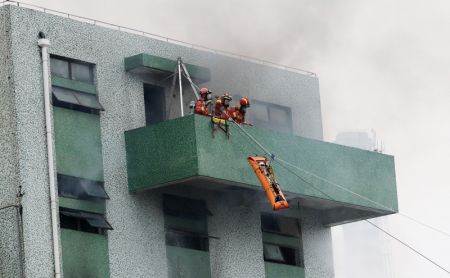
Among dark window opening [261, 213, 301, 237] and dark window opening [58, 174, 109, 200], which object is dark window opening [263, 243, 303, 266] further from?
dark window opening [58, 174, 109, 200]

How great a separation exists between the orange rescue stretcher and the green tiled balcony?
684mm

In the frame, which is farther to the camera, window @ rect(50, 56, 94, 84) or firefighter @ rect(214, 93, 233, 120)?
firefighter @ rect(214, 93, 233, 120)

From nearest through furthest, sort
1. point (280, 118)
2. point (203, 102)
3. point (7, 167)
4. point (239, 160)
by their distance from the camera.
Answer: point (7, 167), point (239, 160), point (203, 102), point (280, 118)

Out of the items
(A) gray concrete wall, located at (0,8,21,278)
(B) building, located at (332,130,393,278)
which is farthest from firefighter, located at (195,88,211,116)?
(B) building, located at (332,130,393,278)

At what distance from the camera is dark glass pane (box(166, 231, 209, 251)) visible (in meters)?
46.8

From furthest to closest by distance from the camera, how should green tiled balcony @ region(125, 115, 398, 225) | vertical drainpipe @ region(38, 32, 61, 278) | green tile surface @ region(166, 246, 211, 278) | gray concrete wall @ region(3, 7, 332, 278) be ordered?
green tile surface @ region(166, 246, 211, 278), green tiled balcony @ region(125, 115, 398, 225), gray concrete wall @ region(3, 7, 332, 278), vertical drainpipe @ region(38, 32, 61, 278)

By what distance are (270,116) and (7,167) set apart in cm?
1169

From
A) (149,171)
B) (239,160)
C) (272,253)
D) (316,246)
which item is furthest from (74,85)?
(316,246)

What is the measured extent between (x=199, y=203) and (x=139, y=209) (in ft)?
8.03

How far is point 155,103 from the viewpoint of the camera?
159 ft

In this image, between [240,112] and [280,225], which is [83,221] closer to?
[240,112]

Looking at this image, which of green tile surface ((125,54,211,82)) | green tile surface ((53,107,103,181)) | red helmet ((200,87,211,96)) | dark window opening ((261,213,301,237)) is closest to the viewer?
green tile surface ((53,107,103,181))

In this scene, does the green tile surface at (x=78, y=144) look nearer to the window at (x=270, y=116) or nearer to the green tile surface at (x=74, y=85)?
the green tile surface at (x=74, y=85)

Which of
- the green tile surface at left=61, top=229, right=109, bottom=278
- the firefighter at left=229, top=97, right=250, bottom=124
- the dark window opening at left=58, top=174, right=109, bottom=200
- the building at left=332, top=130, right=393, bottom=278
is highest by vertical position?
the building at left=332, top=130, right=393, bottom=278
